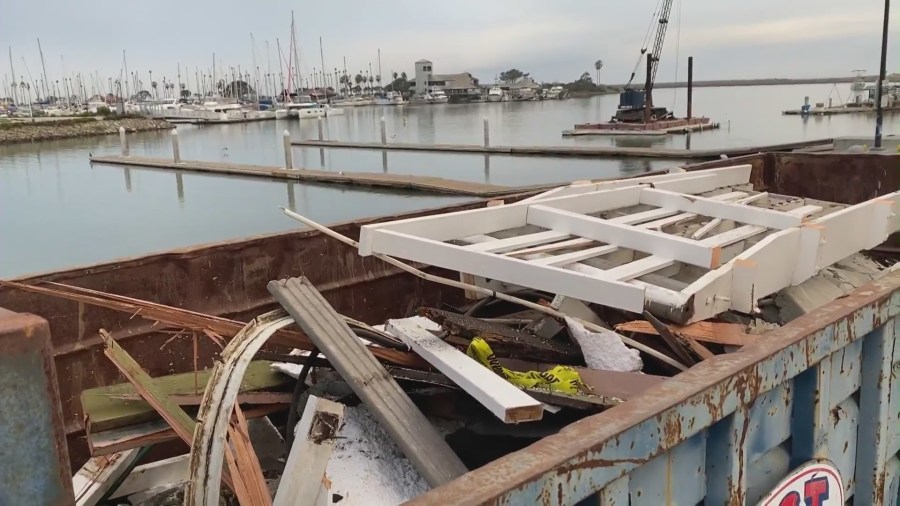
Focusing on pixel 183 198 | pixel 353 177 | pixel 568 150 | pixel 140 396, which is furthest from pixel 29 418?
pixel 568 150

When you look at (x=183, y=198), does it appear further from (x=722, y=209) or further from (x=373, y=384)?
(x=373, y=384)

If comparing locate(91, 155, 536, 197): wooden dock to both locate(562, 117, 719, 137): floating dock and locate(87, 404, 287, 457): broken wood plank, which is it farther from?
locate(562, 117, 719, 137): floating dock

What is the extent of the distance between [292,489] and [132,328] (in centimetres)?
207

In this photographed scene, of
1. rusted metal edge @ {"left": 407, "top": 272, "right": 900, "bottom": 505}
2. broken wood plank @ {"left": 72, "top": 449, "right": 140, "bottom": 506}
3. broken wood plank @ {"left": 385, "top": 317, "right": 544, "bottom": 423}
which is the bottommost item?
broken wood plank @ {"left": 72, "top": 449, "right": 140, "bottom": 506}

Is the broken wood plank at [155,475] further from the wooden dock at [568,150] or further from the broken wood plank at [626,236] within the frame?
the wooden dock at [568,150]

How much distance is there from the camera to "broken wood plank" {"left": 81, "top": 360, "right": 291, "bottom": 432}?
3021 mm

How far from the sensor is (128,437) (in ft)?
9.70

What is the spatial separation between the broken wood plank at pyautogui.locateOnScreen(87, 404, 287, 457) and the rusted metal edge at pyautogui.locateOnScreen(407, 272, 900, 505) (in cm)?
200

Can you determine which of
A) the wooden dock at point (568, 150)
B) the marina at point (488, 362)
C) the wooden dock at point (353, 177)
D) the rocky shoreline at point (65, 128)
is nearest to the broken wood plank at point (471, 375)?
the marina at point (488, 362)

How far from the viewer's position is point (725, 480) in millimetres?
2029

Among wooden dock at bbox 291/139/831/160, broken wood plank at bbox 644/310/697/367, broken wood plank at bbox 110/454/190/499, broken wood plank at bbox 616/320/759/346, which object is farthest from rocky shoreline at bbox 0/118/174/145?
broken wood plank at bbox 644/310/697/367

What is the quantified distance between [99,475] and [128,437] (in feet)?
1.09

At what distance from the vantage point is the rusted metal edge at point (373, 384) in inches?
91.4

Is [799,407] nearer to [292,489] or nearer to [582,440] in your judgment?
[582,440]
